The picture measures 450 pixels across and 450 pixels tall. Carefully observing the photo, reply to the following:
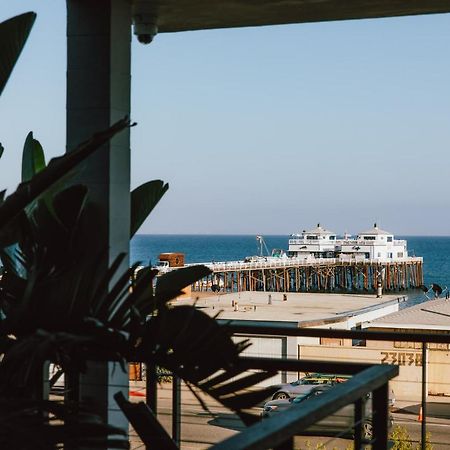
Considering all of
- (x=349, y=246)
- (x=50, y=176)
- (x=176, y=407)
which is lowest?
(x=176, y=407)

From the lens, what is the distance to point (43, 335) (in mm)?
1438

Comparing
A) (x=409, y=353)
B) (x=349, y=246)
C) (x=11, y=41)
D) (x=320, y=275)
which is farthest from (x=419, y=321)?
(x=349, y=246)

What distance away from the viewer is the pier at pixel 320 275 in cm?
5616

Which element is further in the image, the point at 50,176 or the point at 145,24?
the point at 145,24

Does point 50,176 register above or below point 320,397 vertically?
above

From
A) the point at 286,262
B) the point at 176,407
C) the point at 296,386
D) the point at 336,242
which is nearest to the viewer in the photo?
the point at 176,407

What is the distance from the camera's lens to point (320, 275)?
63.5 m

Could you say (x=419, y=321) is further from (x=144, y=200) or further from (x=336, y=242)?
(x=336, y=242)

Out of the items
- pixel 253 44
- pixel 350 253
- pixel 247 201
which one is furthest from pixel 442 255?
pixel 253 44

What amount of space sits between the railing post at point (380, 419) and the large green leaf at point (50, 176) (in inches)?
32.6

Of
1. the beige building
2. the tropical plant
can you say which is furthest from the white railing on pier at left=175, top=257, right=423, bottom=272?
the tropical plant

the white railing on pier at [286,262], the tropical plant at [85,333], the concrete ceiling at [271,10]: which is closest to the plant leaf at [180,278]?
the tropical plant at [85,333]

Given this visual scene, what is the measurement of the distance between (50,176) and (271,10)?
1.83 meters

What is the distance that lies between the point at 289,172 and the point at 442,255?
51.2m
